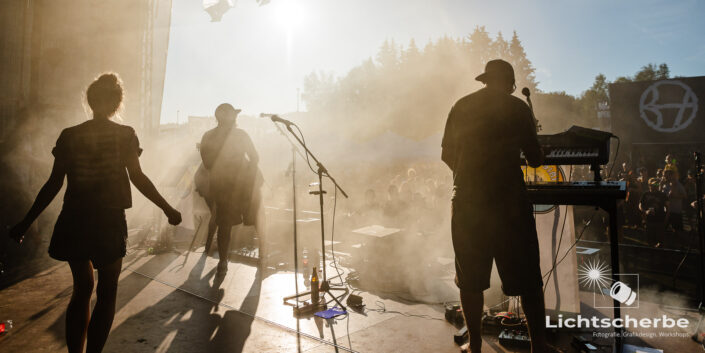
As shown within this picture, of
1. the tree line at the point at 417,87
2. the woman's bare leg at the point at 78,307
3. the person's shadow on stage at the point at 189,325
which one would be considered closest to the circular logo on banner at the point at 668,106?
the tree line at the point at 417,87

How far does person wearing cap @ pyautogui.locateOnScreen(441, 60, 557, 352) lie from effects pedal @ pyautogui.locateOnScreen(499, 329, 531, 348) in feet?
2.31

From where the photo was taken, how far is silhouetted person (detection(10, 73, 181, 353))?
7.36ft

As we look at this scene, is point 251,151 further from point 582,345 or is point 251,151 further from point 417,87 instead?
point 417,87

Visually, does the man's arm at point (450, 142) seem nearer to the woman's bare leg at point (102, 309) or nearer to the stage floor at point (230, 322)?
the stage floor at point (230, 322)

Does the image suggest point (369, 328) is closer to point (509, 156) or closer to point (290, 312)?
point (290, 312)

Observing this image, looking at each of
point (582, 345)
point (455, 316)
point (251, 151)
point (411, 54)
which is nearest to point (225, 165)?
point (251, 151)

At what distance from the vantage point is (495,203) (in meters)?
2.31

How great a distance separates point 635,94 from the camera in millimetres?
15711

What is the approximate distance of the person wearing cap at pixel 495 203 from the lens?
2.28m

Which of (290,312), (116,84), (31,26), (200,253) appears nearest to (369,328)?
(290,312)

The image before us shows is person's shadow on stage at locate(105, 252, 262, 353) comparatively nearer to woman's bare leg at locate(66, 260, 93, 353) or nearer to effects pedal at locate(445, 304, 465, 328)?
woman's bare leg at locate(66, 260, 93, 353)

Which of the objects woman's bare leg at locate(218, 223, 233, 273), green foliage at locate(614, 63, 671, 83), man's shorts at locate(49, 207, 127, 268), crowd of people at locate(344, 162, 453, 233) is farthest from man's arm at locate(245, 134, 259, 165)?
green foliage at locate(614, 63, 671, 83)

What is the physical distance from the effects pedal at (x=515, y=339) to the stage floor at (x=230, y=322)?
6 centimetres

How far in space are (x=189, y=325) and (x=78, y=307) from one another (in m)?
1.39
